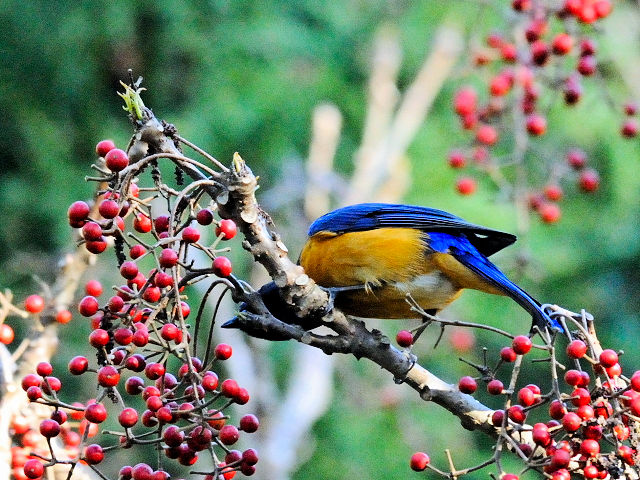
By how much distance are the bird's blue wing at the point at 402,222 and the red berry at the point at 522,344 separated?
1.38m

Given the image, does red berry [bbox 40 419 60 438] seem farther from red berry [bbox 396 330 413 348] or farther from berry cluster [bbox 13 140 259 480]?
red berry [bbox 396 330 413 348]

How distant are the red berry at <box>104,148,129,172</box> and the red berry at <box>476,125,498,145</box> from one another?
3.00 m

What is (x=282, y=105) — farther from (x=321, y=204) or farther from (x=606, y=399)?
(x=606, y=399)

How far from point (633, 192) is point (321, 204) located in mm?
4328

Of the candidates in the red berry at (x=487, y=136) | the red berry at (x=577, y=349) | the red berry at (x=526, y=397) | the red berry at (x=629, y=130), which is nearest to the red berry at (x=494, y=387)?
the red berry at (x=526, y=397)

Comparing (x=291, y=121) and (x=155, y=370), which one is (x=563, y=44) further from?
(x=291, y=121)

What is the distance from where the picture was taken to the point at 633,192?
10.8 metres

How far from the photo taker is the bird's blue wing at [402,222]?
12.5 ft

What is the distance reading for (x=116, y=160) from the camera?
2.13 m

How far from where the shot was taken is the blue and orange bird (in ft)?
12.1

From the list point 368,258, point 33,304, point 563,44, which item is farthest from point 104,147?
point 563,44

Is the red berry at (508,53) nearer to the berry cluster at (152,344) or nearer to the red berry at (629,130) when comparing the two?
the red berry at (629,130)

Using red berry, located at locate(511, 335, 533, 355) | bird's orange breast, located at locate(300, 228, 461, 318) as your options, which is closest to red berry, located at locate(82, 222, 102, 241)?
red berry, located at locate(511, 335, 533, 355)

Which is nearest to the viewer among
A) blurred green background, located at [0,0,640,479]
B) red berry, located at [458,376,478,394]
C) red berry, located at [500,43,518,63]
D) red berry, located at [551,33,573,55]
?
red berry, located at [458,376,478,394]
